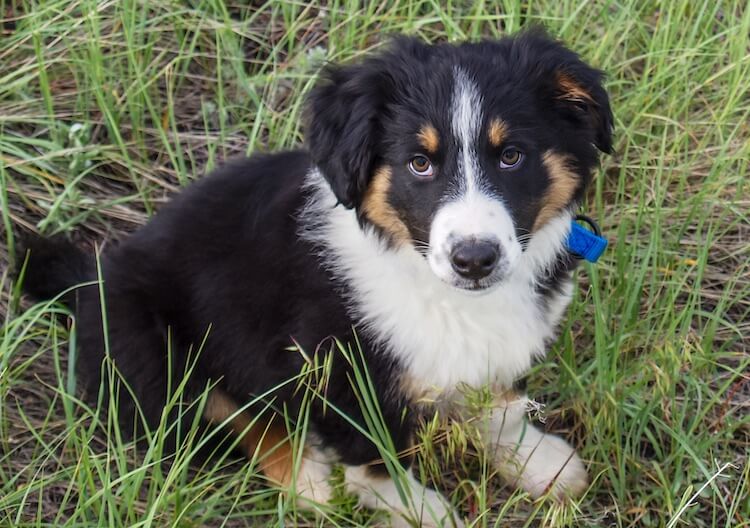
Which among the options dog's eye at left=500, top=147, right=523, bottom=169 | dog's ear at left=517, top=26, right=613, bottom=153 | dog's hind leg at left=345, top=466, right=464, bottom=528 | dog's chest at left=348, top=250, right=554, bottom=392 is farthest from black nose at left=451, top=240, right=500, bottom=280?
dog's hind leg at left=345, top=466, right=464, bottom=528

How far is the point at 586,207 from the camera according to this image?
3830 millimetres

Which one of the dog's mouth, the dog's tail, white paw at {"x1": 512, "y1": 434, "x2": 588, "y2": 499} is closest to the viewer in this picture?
the dog's mouth

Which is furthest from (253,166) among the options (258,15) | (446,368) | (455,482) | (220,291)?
(258,15)

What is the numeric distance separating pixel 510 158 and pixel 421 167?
0.24 meters

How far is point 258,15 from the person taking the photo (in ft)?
15.0

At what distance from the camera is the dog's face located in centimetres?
242

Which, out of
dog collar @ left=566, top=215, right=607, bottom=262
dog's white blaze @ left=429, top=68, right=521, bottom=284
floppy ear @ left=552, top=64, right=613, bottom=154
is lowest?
dog collar @ left=566, top=215, right=607, bottom=262

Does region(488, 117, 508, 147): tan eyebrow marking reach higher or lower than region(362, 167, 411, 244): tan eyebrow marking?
higher

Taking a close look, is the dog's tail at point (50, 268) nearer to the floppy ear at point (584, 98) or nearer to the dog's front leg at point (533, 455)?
the dog's front leg at point (533, 455)

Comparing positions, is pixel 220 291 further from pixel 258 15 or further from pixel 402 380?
pixel 258 15

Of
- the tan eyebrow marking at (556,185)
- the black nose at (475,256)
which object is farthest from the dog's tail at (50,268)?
the tan eyebrow marking at (556,185)

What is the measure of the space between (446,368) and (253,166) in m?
0.98

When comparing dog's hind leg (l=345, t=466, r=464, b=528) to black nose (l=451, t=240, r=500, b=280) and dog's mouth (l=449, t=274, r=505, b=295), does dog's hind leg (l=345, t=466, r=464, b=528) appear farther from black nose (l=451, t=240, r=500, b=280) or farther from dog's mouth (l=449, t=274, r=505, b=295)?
black nose (l=451, t=240, r=500, b=280)

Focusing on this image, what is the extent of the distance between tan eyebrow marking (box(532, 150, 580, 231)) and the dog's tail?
1594 mm
